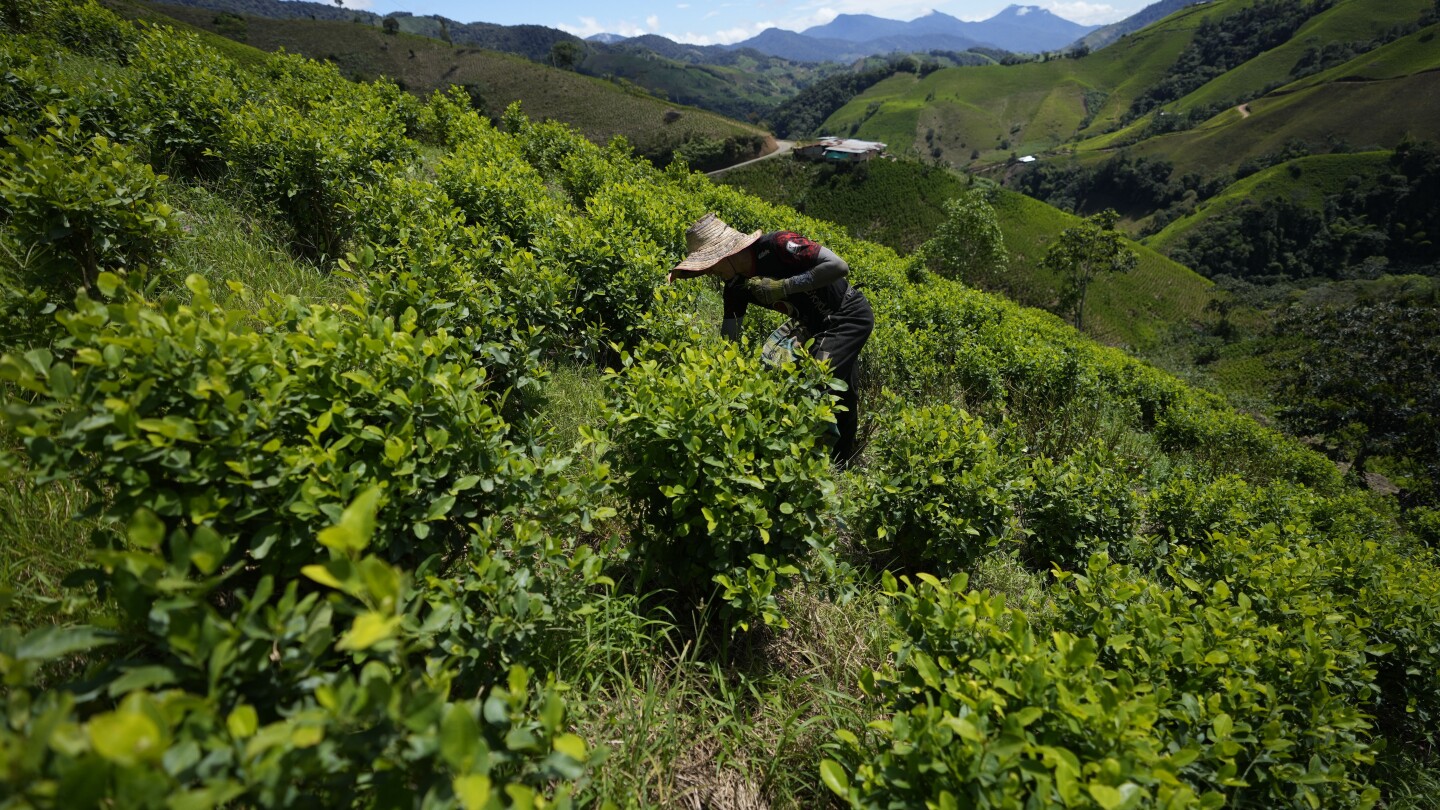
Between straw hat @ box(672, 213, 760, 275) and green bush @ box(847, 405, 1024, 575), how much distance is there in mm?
1775

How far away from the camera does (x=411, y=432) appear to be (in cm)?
188

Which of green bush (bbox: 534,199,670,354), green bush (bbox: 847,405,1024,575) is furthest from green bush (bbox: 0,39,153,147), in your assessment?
green bush (bbox: 847,405,1024,575)

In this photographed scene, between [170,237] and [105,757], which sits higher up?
[170,237]

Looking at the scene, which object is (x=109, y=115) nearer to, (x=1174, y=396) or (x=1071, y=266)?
A: (x=1174, y=396)

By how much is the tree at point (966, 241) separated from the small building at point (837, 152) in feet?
121

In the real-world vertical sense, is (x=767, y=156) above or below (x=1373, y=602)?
above

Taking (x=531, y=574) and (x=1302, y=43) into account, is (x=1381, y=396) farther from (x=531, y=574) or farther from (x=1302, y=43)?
(x=1302, y=43)

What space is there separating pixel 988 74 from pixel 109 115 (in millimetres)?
201932

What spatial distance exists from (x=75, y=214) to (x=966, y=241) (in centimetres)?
4013

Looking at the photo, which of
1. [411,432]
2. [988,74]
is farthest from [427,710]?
[988,74]

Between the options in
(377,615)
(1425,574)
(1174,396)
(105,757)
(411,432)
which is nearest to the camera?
(105,757)

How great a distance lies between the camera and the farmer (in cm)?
423

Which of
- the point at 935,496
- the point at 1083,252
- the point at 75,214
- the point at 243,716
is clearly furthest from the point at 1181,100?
the point at 243,716

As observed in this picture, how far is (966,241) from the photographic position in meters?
36.7
